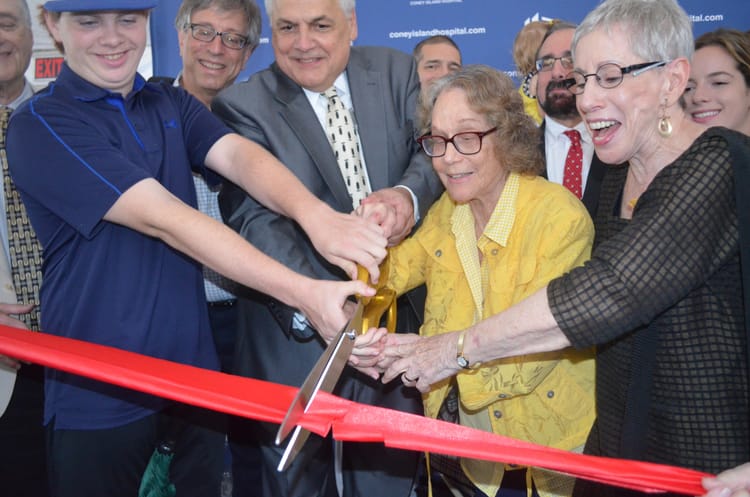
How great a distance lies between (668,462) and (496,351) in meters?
0.50

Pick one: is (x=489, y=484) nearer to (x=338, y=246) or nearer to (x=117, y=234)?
(x=338, y=246)

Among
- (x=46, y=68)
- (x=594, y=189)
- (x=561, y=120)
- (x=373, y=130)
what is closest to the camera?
(x=594, y=189)

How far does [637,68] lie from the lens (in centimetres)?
187

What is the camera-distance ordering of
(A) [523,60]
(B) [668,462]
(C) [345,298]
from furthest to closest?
(A) [523,60] < (C) [345,298] < (B) [668,462]

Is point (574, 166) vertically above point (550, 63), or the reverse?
point (550, 63)

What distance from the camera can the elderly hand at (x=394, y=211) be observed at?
237 cm

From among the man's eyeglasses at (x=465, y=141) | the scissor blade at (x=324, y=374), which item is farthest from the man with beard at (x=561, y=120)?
the scissor blade at (x=324, y=374)

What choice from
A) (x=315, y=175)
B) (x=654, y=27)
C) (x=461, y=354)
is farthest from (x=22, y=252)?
(x=654, y=27)

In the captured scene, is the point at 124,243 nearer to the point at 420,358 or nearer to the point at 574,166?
the point at 420,358

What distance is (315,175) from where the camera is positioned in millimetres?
2646

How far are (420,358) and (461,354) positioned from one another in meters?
0.20

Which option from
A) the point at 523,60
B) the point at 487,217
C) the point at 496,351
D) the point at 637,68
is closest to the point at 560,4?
the point at 523,60

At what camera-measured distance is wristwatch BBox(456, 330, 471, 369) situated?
6.56 ft

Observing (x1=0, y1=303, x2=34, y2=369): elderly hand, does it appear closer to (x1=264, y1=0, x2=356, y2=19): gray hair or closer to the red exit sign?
(x1=264, y1=0, x2=356, y2=19): gray hair
